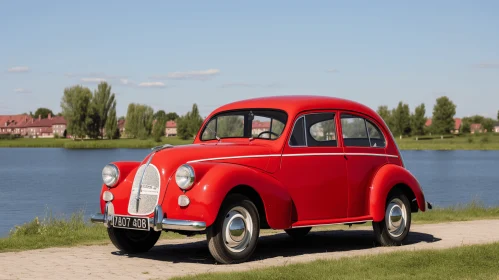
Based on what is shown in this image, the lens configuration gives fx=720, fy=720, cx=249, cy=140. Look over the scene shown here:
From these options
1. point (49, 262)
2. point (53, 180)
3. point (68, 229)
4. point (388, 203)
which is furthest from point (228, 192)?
point (53, 180)

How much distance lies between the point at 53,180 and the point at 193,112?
8671 centimetres

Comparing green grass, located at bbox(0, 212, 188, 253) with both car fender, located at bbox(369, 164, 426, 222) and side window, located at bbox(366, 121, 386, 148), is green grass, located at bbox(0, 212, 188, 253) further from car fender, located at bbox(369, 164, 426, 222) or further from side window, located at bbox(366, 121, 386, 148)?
side window, located at bbox(366, 121, 386, 148)

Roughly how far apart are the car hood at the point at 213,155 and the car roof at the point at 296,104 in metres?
0.83

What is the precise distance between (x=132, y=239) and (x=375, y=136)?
3.95m

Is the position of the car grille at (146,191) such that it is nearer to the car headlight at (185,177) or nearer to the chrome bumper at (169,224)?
the chrome bumper at (169,224)

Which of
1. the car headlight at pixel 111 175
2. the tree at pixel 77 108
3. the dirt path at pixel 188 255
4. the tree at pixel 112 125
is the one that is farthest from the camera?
the tree at pixel 112 125

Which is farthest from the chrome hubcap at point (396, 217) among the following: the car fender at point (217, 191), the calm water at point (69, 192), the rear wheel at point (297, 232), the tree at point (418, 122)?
the tree at point (418, 122)

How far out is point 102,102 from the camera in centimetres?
11969

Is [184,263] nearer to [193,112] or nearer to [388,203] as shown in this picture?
[388,203]

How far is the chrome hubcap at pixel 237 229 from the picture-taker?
8.55m

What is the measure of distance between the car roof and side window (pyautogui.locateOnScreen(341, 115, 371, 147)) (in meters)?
0.15

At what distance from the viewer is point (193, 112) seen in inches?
5221

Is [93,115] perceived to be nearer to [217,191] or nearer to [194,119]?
[194,119]

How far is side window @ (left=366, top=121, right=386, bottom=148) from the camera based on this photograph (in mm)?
10844
